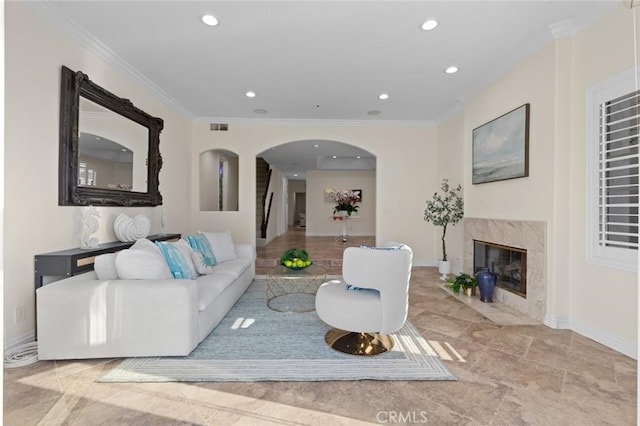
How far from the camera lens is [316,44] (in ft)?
10.7

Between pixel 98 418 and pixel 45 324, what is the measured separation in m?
1.02

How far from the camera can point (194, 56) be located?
139 inches

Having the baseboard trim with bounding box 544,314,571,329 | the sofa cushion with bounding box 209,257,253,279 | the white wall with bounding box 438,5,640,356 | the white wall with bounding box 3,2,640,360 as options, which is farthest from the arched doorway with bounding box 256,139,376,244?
the baseboard trim with bounding box 544,314,571,329

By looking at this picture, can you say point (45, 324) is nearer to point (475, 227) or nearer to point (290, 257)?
point (290, 257)

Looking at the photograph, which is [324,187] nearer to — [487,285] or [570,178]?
[487,285]

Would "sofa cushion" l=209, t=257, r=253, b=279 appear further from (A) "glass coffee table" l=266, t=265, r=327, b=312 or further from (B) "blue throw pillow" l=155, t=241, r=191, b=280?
(B) "blue throw pillow" l=155, t=241, r=191, b=280

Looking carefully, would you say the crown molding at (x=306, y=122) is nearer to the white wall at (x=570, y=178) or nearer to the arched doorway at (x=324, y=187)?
→ the white wall at (x=570, y=178)

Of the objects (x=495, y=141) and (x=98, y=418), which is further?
(x=495, y=141)

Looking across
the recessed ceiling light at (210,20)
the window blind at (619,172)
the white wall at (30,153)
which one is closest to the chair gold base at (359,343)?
the window blind at (619,172)

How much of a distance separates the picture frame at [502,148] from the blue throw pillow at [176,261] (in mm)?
3825

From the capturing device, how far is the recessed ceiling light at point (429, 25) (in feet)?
9.38

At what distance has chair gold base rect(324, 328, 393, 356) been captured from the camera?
2.57 metres

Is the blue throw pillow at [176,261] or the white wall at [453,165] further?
the white wall at [453,165]

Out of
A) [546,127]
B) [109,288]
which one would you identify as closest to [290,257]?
[109,288]
